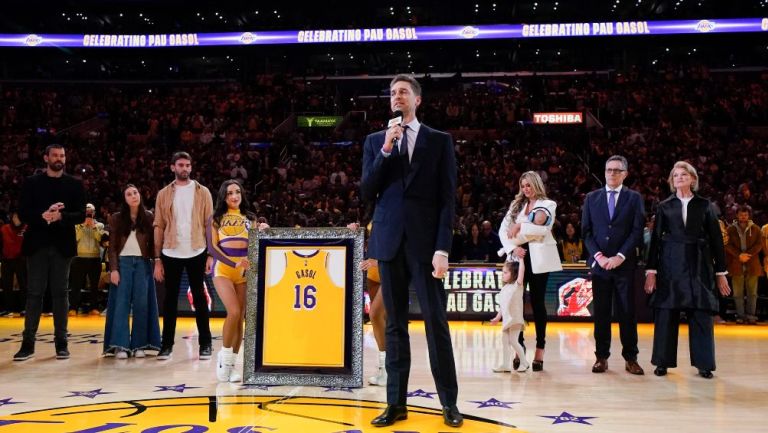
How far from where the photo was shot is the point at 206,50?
35.8 meters

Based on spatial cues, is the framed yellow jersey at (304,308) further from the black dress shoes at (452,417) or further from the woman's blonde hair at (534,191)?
the woman's blonde hair at (534,191)

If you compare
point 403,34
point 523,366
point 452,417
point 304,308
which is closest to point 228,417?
point 452,417

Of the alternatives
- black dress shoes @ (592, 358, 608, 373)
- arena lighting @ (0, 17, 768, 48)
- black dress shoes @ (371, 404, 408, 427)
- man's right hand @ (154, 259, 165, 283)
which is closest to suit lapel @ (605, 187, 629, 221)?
black dress shoes @ (592, 358, 608, 373)

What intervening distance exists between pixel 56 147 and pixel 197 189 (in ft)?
4.32

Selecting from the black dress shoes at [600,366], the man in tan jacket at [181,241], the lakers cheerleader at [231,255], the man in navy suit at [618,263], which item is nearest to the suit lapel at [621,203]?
the man in navy suit at [618,263]

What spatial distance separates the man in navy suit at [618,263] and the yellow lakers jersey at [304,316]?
2.34m

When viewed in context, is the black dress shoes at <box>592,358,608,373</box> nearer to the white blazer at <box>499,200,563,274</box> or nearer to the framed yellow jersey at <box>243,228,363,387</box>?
the white blazer at <box>499,200,563,274</box>

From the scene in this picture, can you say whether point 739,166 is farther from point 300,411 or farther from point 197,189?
point 300,411

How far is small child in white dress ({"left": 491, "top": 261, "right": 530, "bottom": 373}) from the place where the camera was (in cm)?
606

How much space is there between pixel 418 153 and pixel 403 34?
25352 millimetres

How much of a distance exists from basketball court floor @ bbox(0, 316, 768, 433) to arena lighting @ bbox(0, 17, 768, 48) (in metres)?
22.4

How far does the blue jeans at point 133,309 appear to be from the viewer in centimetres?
693

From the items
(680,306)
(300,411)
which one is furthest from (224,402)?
(680,306)

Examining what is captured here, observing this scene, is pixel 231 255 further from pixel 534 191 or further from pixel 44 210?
pixel 534 191
